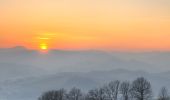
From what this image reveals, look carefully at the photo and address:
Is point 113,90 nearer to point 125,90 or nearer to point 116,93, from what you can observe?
point 116,93

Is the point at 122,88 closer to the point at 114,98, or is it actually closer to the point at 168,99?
the point at 114,98

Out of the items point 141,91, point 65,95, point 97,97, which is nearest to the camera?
point 141,91

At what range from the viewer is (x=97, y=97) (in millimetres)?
98625

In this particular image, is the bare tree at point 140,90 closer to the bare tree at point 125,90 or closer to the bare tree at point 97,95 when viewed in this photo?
the bare tree at point 125,90

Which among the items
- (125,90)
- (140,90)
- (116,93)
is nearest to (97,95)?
(116,93)

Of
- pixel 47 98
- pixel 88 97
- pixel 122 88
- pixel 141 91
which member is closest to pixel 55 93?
pixel 47 98

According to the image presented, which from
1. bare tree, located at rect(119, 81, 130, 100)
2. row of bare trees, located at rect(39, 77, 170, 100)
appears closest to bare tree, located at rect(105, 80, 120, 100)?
row of bare trees, located at rect(39, 77, 170, 100)

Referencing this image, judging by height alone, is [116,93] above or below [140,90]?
above

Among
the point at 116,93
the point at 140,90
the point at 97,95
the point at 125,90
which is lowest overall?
the point at 97,95

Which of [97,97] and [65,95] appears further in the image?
[65,95]

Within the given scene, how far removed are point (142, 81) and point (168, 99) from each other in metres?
10.8

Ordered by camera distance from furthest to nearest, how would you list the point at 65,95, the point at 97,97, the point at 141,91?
the point at 65,95, the point at 97,97, the point at 141,91

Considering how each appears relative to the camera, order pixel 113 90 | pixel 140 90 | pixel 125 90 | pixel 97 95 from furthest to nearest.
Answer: pixel 113 90 < pixel 125 90 < pixel 97 95 < pixel 140 90

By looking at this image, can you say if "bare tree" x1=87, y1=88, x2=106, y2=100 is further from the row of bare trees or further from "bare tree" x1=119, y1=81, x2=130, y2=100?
"bare tree" x1=119, y1=81, x2=130, y2=100
